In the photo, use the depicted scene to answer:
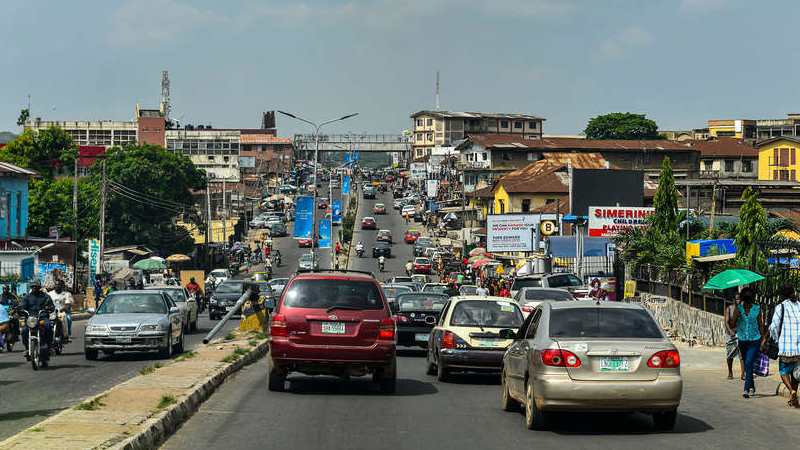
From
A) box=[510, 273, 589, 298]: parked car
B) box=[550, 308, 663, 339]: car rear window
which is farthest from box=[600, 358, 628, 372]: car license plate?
box=[510, 273, 589, 298]: parked car

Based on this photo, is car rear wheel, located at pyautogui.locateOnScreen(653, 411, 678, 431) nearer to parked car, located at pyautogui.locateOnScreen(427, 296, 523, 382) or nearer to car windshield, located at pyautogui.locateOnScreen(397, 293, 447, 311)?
parked car, located at pyautogui.locateOnScreen(427, 296, 523, 382)

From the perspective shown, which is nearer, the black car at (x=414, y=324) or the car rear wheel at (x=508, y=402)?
the car rear wheel at (x=508, y=402)

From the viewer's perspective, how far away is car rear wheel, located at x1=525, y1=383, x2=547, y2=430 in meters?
11.8

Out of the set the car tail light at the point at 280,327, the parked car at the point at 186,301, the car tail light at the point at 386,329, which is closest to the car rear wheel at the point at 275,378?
the car tail light at the point at 280,327

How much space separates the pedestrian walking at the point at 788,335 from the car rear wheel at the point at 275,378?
23.6ft

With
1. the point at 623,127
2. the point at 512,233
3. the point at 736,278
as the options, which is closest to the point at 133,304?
the point at 736,278

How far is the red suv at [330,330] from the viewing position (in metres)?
15.3

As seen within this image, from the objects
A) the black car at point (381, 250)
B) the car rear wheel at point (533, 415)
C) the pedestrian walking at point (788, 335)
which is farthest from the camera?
the black car at point (381, 250)

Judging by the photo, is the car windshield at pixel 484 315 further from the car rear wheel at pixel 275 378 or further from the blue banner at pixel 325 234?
the blue banner at pixel 325 234

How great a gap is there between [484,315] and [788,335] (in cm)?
573

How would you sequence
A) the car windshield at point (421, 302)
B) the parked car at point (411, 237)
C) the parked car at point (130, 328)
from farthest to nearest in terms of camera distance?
the parked car at point (411, 237) → the car windshield at point (421, 302) → the parked car at point (130, 328)

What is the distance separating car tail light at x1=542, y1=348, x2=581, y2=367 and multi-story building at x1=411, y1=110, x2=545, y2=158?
14905 cm

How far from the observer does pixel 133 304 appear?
78.6ft

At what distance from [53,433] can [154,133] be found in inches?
5596
